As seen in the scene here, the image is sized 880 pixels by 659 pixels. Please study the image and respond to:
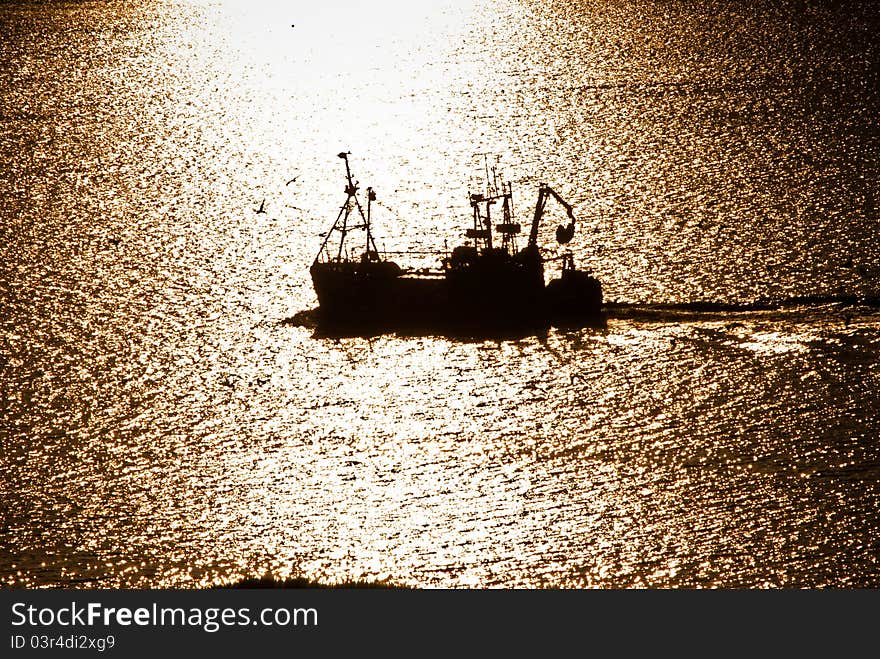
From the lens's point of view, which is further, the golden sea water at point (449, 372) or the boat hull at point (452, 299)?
the boat hull at point (452, 299)

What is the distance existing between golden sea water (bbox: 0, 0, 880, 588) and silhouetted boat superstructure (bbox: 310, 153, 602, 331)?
8.46 ft

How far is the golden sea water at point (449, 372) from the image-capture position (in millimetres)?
71062

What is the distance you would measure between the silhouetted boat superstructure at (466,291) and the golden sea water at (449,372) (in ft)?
8.46

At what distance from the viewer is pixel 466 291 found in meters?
99.4

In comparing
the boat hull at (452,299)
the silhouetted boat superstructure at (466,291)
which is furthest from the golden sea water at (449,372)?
the silhouetted boat superstructure at (466,291)

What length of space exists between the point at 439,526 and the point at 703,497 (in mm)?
15342

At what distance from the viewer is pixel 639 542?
7006 centimetres

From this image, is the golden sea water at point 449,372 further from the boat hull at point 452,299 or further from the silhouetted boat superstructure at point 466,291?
the silhouetted boat superstructure at point 466,291

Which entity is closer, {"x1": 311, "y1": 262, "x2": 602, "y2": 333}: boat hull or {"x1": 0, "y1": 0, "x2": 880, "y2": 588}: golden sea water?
{"x1": 0, "y1": 0, "x2": 880, "y2": 588}: golden sea water

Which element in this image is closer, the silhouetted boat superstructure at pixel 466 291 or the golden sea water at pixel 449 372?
the golden sea water at pixel 449 372

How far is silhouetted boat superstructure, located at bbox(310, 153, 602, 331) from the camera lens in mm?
98938

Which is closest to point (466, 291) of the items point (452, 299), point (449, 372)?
point (452, 299)

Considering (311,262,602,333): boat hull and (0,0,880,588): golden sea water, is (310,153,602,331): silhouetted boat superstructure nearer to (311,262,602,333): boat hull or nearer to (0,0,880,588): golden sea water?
(311,262,602,333): boat hull

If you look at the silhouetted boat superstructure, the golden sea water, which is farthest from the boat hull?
the golden sea water
